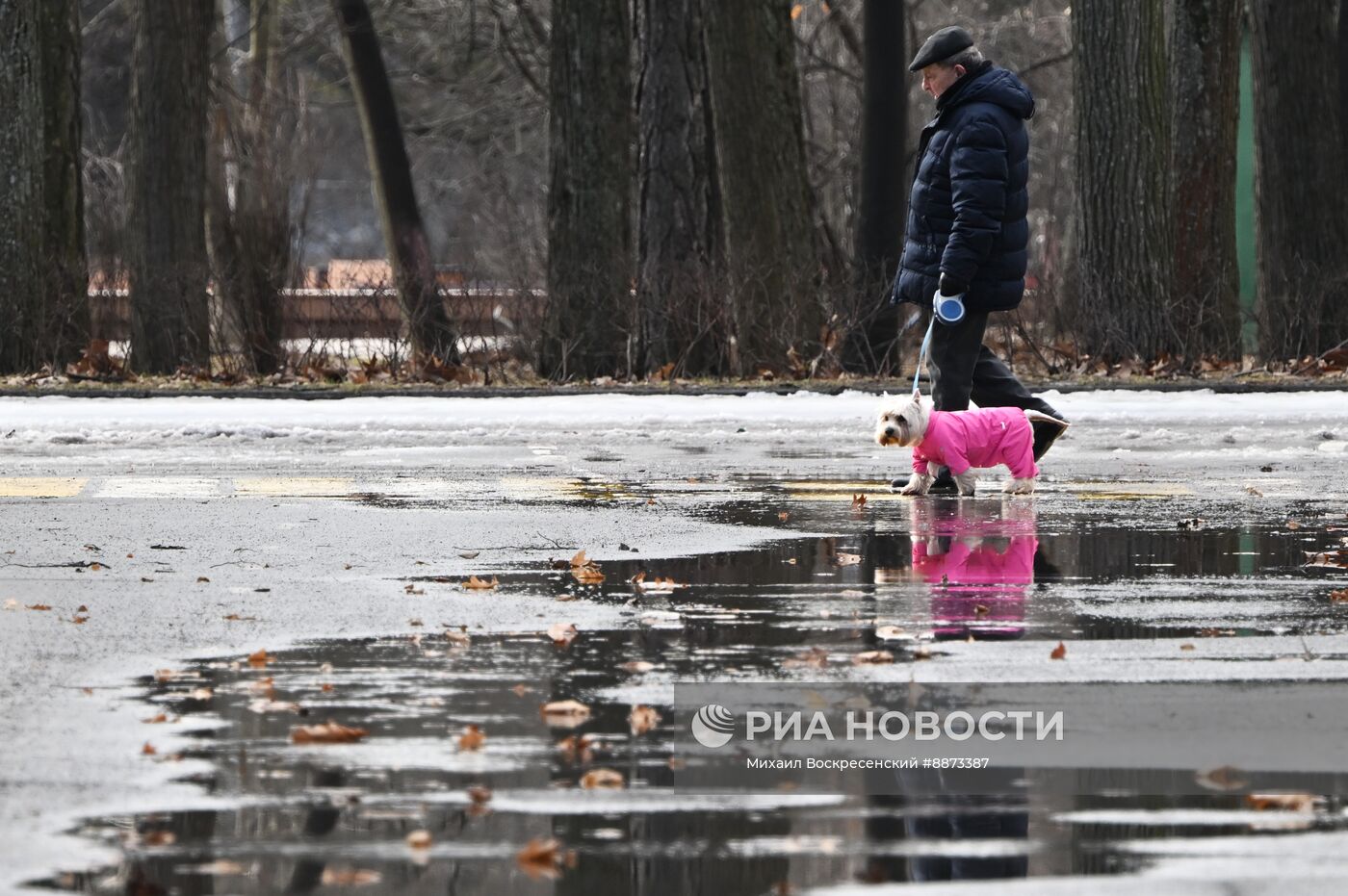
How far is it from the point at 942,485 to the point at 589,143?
9.22 metres

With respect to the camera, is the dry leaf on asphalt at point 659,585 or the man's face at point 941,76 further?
the man's face at point 941,76

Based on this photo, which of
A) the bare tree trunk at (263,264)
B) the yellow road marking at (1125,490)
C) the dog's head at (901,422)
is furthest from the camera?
the bare tree trunk at (263,264)

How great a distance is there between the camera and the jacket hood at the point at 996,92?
34.4ft

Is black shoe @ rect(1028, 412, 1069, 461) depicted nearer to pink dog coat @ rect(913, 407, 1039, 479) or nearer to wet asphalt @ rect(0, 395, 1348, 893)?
wet asphalt @ rect(0, 395, 1348, 893)

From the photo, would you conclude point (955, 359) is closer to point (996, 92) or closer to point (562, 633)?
point (996, 92)

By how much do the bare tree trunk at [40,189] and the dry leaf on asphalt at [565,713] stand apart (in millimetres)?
13845

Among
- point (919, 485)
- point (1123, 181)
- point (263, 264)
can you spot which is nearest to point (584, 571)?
point (919, 485)

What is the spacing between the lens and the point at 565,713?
5.66 metres

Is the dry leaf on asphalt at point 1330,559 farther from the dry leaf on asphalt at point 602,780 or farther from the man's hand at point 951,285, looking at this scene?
the dry leaf on asphalt at point 602,780

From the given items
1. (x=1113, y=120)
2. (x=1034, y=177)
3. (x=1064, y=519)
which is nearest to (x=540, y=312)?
(x=1113, y=120)

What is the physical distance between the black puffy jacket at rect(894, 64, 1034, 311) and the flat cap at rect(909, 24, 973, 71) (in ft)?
0.53

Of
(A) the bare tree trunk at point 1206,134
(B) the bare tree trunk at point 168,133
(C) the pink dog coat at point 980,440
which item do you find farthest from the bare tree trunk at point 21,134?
(C) the pink dog coat at point 980,440

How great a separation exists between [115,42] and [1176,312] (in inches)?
1398

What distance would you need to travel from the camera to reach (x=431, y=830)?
455 centimetres
